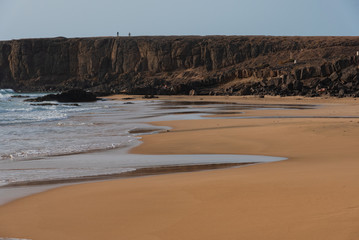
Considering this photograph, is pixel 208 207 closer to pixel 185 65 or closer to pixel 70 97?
pixel 70 97

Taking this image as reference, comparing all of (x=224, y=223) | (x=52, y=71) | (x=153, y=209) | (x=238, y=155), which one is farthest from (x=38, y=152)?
(x=52, y=71)

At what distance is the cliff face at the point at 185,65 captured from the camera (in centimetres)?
4212

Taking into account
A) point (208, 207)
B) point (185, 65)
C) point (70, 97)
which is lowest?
point (70, 97)

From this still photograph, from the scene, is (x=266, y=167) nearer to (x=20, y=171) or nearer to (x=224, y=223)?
(x=224, y=223)

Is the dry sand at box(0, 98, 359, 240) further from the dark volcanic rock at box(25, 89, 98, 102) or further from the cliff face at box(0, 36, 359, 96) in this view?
the dark volcanic rock at box(25, 89, 98, 102)

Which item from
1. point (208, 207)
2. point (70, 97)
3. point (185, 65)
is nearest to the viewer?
point (208, 207)

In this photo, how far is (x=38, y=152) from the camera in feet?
32.7

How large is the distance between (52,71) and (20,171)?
83.3 metres

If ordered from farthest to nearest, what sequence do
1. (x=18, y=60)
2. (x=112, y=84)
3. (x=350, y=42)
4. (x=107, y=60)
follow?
(x=18, y=60)
(x=107, y=60)
(x=112, y=84)
(x=350, y=42)

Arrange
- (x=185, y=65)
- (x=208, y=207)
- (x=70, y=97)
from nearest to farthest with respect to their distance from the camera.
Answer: (x=208, y=207) → (x=70, y=97) → (x=185, y=65)

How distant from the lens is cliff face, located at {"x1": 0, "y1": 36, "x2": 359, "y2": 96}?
138ft

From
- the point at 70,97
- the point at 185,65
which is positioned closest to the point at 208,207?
the point at 70,97

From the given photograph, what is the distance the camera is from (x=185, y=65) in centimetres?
7281

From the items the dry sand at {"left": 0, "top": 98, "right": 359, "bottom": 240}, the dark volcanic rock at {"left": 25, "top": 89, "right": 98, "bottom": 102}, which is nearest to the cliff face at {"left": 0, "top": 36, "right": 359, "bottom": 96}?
the dark volcanic rock at {"left": 25, "top": 89, "right": 98, "bottom": 102}
